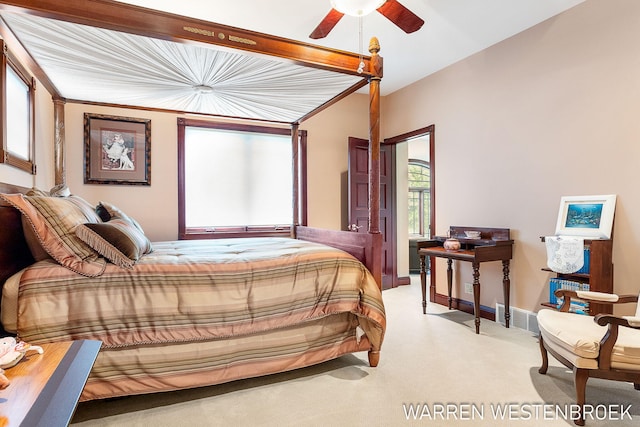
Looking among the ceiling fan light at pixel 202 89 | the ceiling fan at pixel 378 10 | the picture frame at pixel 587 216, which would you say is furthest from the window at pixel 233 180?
the picture frame at pixel 587 216

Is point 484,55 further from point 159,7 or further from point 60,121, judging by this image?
point 60,121

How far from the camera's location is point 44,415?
0.85 metres

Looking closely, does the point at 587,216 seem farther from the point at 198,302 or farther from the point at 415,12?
the point at 198,302

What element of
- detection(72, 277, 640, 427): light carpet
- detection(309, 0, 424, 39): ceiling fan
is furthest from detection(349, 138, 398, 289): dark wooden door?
detection(309, 0, 424, 39): ceiling fan

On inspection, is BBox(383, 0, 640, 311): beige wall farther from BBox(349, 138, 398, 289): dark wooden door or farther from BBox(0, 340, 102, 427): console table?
BBox(0, 340, 102, 427): console table

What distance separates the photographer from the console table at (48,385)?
86cm

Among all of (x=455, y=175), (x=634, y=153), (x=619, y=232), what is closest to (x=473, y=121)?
(x=455, y=175)

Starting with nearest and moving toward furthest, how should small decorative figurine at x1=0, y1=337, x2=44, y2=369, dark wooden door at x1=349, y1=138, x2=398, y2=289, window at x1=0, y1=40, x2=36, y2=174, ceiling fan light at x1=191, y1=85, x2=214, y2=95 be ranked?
small decorative figurine at x1=0, y1=337, x2=44, y2=369 → window at x1=0, y1=40, x2=36, y2=174 → ceiling fan light at x1=191, y1=85, x2=214, y2=95 → dark wooden door at x1=349, y1=138, x2=398, y2=289

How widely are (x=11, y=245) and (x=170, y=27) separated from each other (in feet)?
4.71

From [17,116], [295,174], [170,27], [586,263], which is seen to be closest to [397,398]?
[586,263]

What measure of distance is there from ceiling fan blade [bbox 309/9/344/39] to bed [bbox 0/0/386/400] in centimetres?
26

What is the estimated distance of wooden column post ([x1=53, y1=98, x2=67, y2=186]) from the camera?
3232 millimetres

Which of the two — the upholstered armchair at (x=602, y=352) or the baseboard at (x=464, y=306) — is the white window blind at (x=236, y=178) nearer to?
the baseboard at (x=464, y=306)

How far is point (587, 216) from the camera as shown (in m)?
2.78
